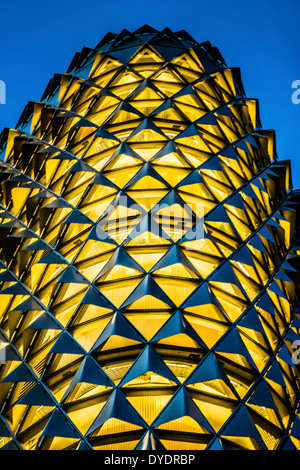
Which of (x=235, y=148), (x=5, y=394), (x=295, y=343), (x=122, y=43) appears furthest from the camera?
(x=122, y=43)

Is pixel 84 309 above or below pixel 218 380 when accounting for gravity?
above

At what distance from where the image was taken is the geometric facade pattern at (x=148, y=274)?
14680 mm

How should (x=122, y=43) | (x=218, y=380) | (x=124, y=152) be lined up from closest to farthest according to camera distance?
1. (x=218, y=380)
2. (x=124, y=152)
3. (x=122, y=43)

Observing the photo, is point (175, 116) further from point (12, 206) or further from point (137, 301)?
point (137, 301)

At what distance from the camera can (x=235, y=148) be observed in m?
23.1

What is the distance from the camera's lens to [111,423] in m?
14.6

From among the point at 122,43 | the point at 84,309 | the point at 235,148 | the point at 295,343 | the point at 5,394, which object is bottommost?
the point at 5,394

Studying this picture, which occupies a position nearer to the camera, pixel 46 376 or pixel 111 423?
pixel 111 423

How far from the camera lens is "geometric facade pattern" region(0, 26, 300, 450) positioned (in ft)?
48.2

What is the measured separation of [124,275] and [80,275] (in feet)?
4.74

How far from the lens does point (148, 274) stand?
16.6 meters

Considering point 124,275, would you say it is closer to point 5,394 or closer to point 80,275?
point 80,275
